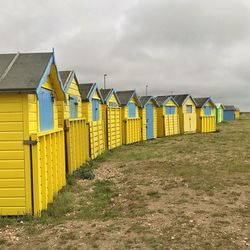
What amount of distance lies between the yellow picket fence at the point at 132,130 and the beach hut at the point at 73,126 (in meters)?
7.84

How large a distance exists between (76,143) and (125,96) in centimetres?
1093

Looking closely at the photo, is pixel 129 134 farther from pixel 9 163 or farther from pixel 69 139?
pixel 9 163

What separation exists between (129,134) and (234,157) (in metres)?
9.17

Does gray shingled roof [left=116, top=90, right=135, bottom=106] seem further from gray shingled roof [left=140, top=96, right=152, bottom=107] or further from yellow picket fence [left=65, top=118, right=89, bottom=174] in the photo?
yellow picket fence [left=65, top=118, right=89, bottom=174]

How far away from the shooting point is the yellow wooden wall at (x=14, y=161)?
6363mm

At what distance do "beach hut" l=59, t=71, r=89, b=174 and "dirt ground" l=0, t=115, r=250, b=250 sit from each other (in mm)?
1027

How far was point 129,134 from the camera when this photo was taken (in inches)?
850

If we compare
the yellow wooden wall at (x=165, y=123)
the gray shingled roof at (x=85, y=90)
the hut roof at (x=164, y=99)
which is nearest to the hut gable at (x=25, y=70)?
the gray shingled roof at (x=85, y=90)

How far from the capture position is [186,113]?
2977 centimetres

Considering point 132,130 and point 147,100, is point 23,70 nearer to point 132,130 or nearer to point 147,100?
point 132,130

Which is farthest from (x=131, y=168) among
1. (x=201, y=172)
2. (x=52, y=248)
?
(x=52, y=248)

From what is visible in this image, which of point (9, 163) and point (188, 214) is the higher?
point (9, 163)

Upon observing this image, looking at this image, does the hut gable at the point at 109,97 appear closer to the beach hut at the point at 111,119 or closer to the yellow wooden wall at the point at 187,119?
the beach hut at the point at 111,119

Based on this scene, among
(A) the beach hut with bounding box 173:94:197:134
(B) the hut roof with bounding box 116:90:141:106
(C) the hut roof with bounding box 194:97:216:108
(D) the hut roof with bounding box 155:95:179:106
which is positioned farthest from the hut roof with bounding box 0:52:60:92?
(C) the hut roof with bounding box 194:97:216:108
